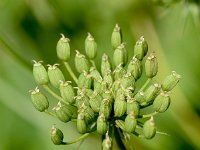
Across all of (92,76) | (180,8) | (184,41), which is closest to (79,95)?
(92,76)

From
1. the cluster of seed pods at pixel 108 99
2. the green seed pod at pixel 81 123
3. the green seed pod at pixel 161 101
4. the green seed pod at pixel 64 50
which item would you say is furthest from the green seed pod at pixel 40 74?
the green seed pod at pixel 161 101

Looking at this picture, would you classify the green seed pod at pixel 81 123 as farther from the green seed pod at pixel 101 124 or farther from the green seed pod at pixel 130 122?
the green seed pod at pixel 130 122

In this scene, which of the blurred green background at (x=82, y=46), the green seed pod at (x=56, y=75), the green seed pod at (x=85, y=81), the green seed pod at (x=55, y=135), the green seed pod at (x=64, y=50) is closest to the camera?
the green seed pod at (x=55, y=135)

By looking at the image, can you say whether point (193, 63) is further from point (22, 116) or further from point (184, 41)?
point (22, 116)

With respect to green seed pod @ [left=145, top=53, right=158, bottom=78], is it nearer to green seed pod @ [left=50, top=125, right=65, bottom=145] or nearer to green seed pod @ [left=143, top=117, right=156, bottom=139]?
green seed pod @ [left=143, top=117, right=156, bottom=139]

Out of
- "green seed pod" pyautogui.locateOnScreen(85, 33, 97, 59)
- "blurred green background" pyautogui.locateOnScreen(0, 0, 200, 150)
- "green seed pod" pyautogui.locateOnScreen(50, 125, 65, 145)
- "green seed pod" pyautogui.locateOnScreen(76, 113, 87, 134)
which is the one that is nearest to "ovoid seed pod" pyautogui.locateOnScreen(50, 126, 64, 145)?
"green seed pod" pyautogui.locateOnScreen(50, 125, 65, 145)

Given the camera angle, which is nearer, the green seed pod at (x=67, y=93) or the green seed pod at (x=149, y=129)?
the green seed pod at (x=149, y=129)

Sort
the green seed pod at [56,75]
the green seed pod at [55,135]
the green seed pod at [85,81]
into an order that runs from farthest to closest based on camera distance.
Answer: the green seed pod at [56,75] < the green seed pod at [85,81] < the green seed pod at [55,135]

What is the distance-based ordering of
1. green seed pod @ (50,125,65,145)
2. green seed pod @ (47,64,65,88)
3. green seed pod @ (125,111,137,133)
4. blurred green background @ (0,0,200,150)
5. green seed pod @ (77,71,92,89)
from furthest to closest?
blurred green background @ (0,0,200,150), green seed pod @ (47,64,65,88), green seed pod @ (77,71,92,89), green seed pod @ (50,125,65,145), green seed pod @ (125,111,137,133)

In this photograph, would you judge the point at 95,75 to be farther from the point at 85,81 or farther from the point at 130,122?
the point at 130,122
